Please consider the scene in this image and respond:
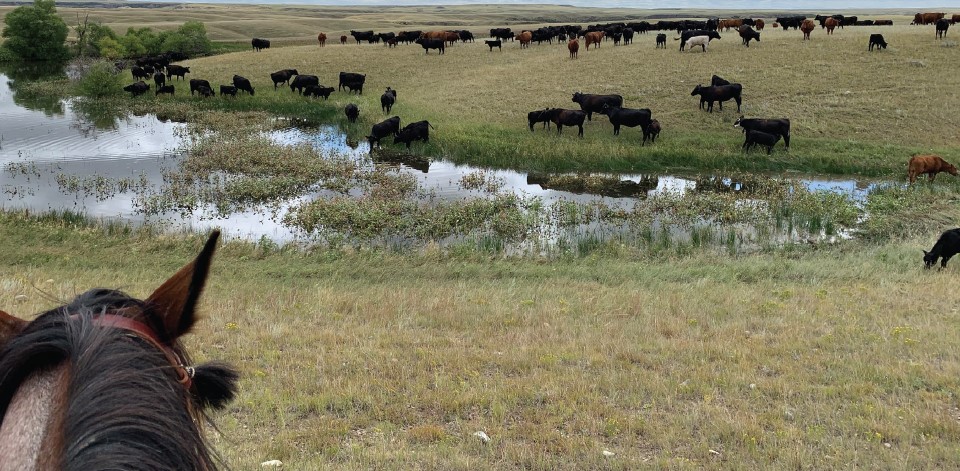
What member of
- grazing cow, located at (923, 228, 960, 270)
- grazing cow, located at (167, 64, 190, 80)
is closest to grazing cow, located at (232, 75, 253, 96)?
grazing cow, located at (167, 64, 190, 80)

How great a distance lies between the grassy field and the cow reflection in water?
6883mm

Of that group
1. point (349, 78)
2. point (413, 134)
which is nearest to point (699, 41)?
point (349, 78)

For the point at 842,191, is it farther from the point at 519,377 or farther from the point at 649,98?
the point at 519,377

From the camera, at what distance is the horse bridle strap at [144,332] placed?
1.36m

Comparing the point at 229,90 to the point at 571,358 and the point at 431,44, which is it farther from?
the point at 571,358

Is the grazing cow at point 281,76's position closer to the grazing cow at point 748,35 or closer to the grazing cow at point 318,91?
the grazing cow at point 318,91

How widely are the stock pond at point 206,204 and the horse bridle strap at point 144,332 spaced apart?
1352cm

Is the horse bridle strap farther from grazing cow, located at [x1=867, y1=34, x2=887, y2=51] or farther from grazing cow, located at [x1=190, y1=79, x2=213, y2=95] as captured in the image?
grazing cow, located at [x1=867, y1=34, x2=887, y2=51]

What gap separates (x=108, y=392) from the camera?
3.84 feet

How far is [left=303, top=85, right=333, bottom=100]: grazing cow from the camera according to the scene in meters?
31.3

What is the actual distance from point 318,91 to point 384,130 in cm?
824

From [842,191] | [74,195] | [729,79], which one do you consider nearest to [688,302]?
[842,191]

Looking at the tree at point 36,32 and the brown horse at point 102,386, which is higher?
the tree at point 36,32

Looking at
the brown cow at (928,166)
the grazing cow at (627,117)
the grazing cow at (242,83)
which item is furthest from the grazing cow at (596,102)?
the grazing cow at (242,83)
